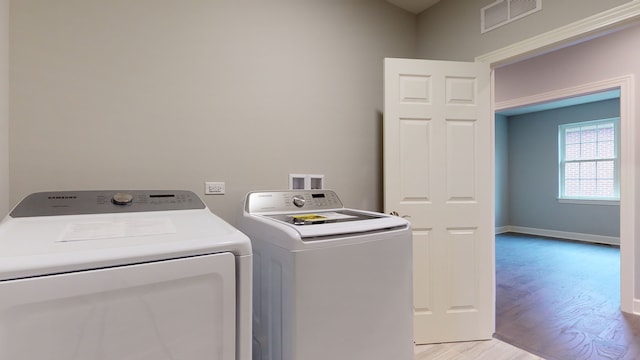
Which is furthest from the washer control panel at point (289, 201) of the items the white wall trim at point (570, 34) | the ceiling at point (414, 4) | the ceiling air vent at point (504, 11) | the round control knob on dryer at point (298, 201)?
the ceiling at point (414, 4)

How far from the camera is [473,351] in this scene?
2.08 meters

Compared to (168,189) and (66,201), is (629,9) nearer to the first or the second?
(168,189)

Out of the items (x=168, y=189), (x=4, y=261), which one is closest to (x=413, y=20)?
(x=168, y=189)

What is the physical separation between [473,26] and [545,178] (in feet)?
17.0

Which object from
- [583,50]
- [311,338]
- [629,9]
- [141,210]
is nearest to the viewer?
[311,338]

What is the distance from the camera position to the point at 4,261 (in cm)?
62

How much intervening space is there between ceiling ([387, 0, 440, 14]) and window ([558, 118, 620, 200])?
4840 millimetres

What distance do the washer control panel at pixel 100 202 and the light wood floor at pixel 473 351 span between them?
1.75 meters

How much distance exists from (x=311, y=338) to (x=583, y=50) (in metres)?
4.29

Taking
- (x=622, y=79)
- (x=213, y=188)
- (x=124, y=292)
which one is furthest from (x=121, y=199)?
(x=622, y=79)

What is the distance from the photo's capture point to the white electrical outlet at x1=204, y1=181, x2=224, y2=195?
181 centimetres

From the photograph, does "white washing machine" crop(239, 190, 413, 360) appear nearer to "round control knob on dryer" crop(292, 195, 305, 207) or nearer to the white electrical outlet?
"round control knob on dryer" crop(292, 195, 305, 207)

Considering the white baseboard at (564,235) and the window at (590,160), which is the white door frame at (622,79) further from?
the white baseboard at (564,235)

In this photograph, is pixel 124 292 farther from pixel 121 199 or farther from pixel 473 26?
pixel 473 26
